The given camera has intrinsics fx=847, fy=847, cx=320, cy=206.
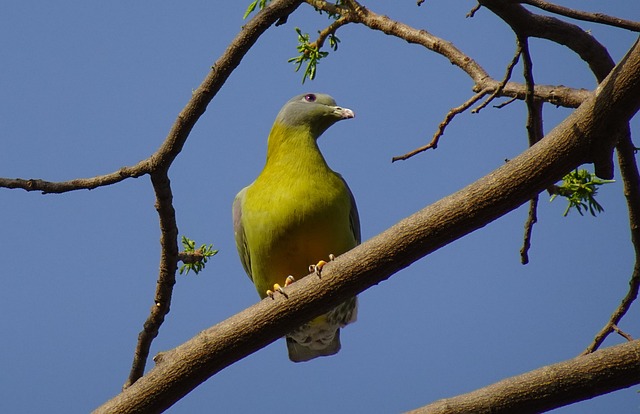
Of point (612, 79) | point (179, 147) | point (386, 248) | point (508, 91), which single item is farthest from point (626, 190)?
point (179, 147)

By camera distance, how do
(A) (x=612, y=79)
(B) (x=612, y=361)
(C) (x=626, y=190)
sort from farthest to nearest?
(C) (x=626, y=190) < (B) (x=612, y=361) < (A) (x=612, y=79)

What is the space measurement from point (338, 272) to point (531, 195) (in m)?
0.89

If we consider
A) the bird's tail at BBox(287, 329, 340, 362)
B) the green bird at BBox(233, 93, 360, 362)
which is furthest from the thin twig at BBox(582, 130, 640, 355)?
the bird's tail at BBox(287, 329, 340, 362)

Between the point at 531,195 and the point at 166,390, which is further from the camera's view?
the point at 166,390

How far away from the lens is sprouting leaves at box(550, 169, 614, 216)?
456cm

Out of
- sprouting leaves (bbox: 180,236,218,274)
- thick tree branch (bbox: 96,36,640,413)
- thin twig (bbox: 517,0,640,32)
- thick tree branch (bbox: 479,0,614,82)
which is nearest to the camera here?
thick tree branch (bbox: 96,36,640,413)

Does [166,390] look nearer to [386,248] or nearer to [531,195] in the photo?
[386,248]

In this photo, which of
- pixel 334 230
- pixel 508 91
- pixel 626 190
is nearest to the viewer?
pixel 626 190

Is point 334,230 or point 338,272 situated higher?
point 334,230

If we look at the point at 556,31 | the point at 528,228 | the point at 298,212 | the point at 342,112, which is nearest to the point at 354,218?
the point at 298,212

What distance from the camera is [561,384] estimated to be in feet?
11.9

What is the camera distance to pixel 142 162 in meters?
4.15

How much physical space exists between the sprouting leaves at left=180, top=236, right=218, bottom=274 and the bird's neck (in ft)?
2.50

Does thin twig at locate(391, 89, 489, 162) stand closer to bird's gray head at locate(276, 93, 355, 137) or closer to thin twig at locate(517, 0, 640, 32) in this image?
thin twig at locate(517, 0, 640, 32)
